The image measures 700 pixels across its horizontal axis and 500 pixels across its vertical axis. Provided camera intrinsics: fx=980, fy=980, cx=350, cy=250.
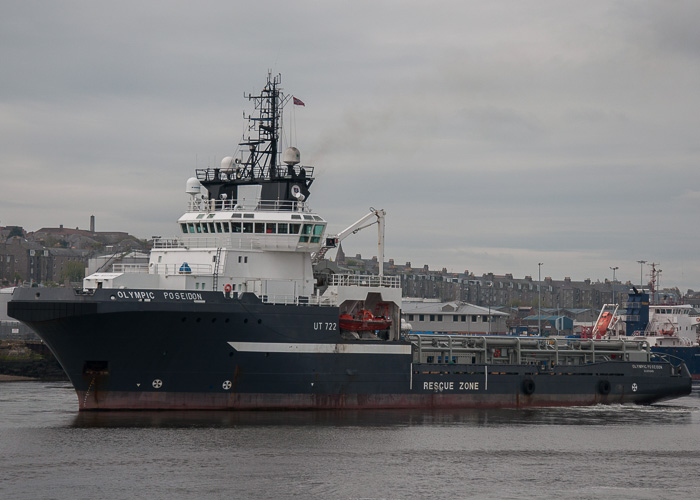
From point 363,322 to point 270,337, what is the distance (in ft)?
15.6

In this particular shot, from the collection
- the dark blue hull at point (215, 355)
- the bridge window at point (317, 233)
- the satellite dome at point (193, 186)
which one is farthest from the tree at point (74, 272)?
the dark blue hull at point (215, 355)

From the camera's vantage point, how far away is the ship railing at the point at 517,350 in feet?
143

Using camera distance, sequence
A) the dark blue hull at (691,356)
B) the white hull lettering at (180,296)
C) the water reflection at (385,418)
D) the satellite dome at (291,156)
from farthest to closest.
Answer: the dark blue hull at (691,356) → the satellite dome at (291,156) → the white hull lettering at (180,296) → the water reflection at (385,418)

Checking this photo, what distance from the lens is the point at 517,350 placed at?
149 ft

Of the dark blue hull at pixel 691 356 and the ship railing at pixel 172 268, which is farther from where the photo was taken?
the dark blue hull at pixel 691 356

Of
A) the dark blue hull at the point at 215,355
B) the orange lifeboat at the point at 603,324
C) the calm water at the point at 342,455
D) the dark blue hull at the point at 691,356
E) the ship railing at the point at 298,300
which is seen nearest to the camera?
the calm water at the point at 342,455

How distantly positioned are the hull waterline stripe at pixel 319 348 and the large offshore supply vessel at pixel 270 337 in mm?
53

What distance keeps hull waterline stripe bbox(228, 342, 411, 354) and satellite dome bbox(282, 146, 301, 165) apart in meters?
8.80

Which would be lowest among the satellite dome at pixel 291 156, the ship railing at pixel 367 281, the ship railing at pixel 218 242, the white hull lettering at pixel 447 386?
the white hull lettering at pixel 447 386

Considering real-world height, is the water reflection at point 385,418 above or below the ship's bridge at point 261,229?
below

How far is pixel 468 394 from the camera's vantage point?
141 ft

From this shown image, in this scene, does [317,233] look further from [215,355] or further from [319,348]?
[215,355]

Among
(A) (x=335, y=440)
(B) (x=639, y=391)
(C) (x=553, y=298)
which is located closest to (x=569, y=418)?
(B) (x=639, y=391)

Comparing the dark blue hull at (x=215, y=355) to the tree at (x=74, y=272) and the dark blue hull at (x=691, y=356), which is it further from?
the tree at (x=74, y=272)
